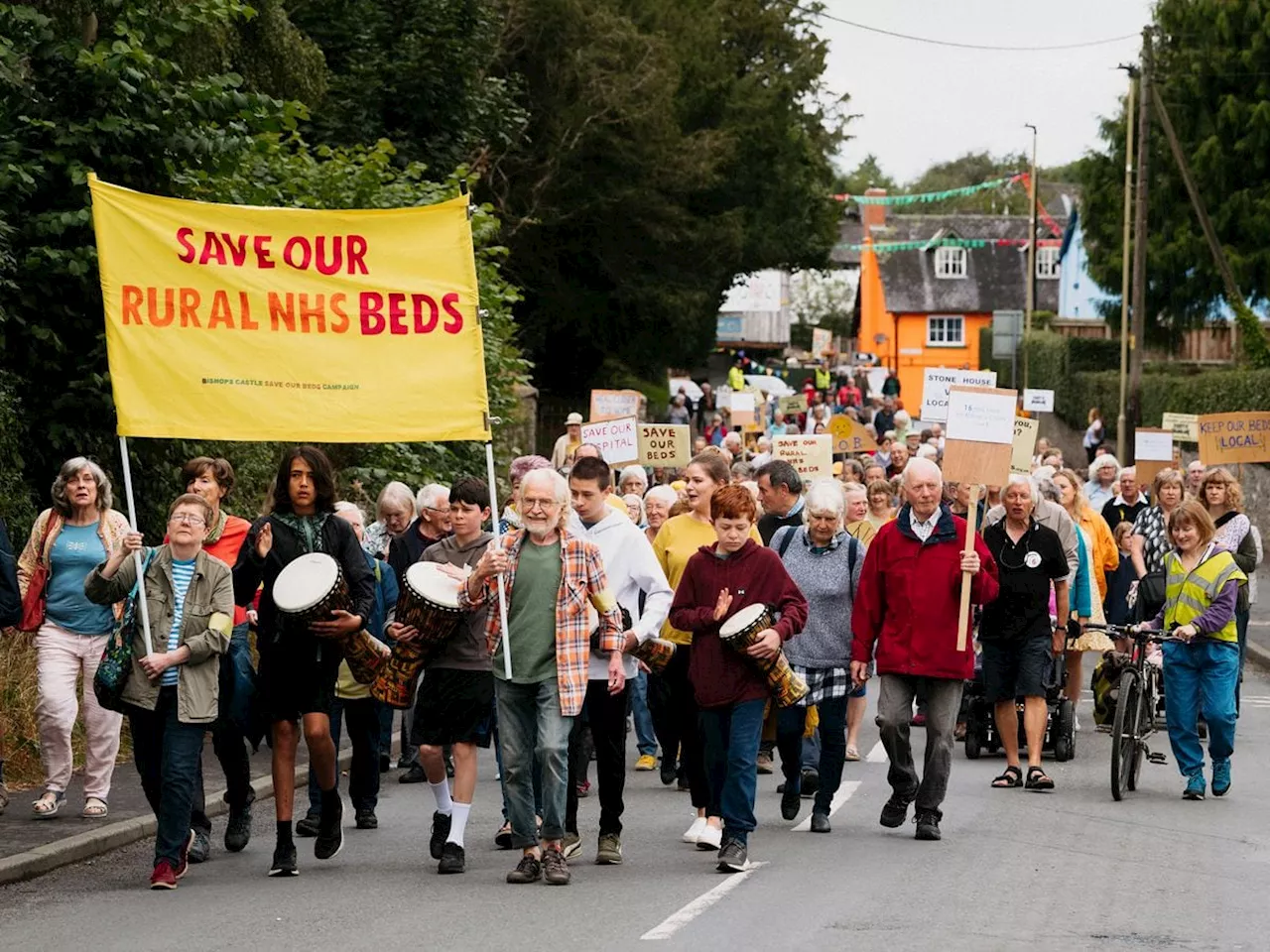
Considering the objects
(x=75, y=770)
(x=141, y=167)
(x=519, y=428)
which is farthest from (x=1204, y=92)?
(x=75, y=770)

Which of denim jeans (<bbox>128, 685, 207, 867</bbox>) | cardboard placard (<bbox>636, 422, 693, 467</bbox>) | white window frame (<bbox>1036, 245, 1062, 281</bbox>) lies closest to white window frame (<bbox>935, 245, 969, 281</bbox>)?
white window frame (<bbox>1036, 245, 1062, 281</bbox>)

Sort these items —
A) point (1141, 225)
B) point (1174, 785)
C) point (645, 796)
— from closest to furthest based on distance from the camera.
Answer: point (645, 796) < point (1174, 785) < point (1141, 225)

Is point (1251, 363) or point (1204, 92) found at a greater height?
point (1204, 92)

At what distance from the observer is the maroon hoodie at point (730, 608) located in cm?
1043

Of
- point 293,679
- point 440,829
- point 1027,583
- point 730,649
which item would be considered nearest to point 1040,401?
point 1027,583

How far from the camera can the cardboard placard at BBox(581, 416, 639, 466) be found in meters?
22.4

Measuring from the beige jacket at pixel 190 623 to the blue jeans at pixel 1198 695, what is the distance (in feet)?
20.8

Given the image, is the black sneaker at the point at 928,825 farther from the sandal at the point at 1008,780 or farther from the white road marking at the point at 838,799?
the sandal at the point at 1008,780

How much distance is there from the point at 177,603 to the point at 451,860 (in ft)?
5.66

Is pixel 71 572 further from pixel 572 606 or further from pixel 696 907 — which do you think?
pixel 696 907

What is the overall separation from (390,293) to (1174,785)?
6.55 meters

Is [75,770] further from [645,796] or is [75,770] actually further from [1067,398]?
[1067,398]

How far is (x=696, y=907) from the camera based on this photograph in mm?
9281

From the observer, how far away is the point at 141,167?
16.3 metres
